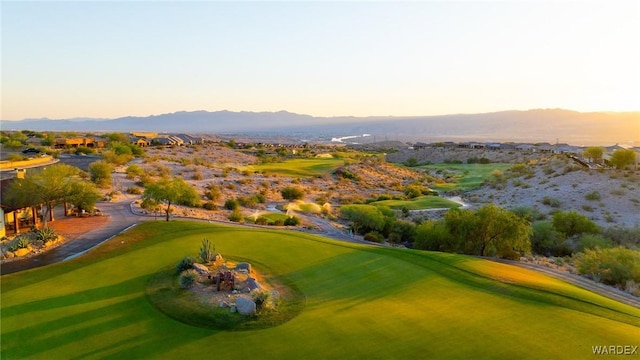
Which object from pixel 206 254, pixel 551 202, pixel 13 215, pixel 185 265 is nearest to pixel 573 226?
pixel 551 202

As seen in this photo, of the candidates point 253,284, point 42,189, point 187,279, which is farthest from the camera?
point 42,189

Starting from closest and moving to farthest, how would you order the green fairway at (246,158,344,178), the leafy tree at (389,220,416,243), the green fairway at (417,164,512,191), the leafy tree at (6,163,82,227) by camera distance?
the leafy tree at (6,163,82,227) → the leafy tree at (389,220,416,243) → the green fairway at (417,164,512,191) → the green fairway at (246,158,344,178)

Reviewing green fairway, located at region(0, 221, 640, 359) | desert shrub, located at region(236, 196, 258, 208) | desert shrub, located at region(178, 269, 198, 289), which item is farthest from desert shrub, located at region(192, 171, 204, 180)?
desert shrub, located at region(178, 269, 198, 289)

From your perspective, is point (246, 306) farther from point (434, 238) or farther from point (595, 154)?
point (595, 154)

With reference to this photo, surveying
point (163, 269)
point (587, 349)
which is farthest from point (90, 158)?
point (587, 349)

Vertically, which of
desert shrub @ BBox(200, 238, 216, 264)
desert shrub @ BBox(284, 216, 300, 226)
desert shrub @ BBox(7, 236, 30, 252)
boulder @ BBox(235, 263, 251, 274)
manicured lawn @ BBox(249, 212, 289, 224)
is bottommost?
manicured lawn @ BBox(249, 212, 289, 224)

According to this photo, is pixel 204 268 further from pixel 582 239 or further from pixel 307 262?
pixel 582 239

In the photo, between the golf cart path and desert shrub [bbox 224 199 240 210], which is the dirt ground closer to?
the golf cart path
